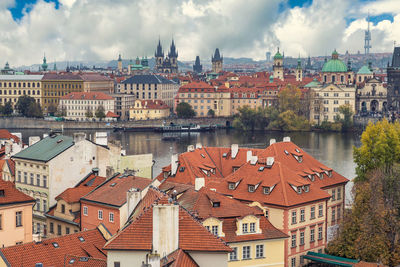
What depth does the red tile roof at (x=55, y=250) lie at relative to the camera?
1936 centimetres

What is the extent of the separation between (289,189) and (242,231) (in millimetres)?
5703

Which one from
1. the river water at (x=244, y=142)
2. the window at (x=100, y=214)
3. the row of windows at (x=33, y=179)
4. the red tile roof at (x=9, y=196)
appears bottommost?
the river water at (x=244, y=142)

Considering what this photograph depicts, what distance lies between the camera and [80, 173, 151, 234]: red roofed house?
25978mm

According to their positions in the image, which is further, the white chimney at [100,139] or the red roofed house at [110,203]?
the white chimney at [100,139]

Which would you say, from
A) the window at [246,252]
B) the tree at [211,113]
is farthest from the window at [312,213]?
the tree at [211,113]

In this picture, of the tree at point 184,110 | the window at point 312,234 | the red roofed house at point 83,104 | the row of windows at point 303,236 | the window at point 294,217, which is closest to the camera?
the window at point 294,217

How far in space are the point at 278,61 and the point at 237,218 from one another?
504 ft

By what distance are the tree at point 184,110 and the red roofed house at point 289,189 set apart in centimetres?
9029

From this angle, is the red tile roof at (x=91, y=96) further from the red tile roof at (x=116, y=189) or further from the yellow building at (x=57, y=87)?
the red tile roof at (x=116, y=189)

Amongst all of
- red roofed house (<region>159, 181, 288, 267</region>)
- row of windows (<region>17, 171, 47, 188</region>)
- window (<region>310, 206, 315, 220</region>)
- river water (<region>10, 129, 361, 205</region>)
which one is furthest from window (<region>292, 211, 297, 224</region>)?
river water (<region>10, 129, 361, 205</region>)

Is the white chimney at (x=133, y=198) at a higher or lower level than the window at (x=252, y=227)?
higher

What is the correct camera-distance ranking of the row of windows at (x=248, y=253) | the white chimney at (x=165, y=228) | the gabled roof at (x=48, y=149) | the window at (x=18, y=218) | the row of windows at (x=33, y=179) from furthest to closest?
1. the gabled roof at (x=48, y=149)
2. the row of windows at (x=33, y=179)
3. the window at (x=18, y=218)
4. the row of windows at (x=248, y=253)
5. the white chimney at (x=165, y=228)

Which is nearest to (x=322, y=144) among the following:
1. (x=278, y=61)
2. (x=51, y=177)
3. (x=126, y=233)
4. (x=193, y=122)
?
(x=193, y=122)

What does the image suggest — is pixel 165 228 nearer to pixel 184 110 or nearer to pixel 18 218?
pixel 18 218
